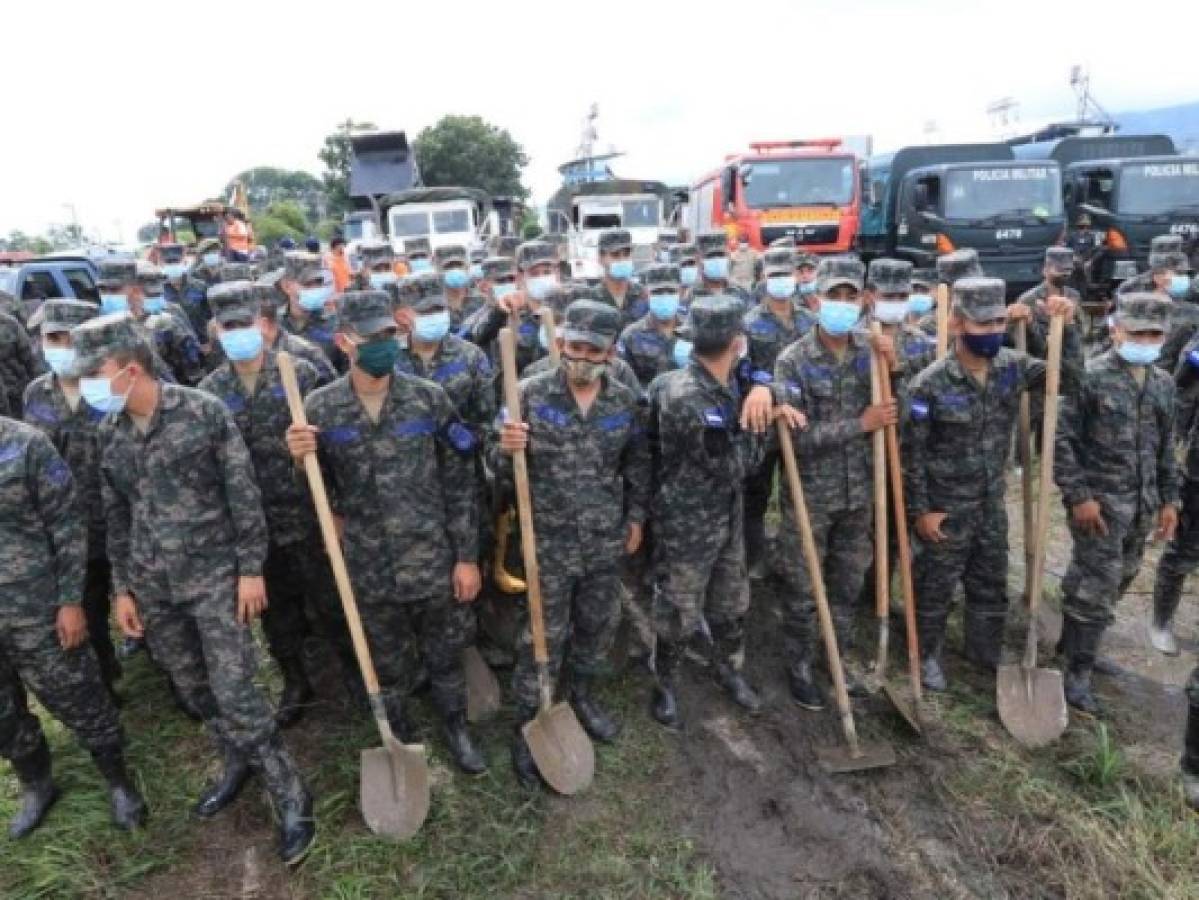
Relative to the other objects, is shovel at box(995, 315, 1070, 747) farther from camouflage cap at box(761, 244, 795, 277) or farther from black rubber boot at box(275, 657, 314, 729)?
black rubber boot at box(275, 657, 314, 729)

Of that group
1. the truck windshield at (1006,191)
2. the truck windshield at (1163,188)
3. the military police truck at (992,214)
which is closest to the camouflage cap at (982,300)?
the military police truck at (992,214)

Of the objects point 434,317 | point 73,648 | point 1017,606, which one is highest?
point 434,317

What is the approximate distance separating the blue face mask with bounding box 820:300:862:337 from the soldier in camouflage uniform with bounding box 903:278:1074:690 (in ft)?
1.55

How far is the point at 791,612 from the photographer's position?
4.06m

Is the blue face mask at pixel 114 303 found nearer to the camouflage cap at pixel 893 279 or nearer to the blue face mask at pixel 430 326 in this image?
the blue face mask at pixel 430 326

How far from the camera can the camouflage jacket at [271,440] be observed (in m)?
3.79

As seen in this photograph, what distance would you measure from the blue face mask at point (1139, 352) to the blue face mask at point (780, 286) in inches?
80.9

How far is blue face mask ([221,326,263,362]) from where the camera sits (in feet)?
11.5

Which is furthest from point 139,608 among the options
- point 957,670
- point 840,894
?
point 957,670

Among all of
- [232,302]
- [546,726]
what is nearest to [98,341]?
[232,302]

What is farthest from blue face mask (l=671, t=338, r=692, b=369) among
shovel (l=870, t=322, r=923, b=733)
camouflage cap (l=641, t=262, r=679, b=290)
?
shovel (l=870, t=322, r=923, b=733)

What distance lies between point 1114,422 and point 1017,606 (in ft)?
5.16

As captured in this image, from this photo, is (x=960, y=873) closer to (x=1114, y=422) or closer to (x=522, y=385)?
(x=1114, y=422)

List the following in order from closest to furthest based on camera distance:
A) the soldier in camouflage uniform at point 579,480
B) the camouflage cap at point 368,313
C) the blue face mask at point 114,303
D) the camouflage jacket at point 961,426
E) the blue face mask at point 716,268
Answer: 1. the camouflage cap at point 368,313
2. the soldier in camouflage uniform at point 579,480
3. the camouflage jacket at point 961,426
4. the blue face mask at point 114,303
5. the blue face mask at point 716,268
